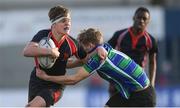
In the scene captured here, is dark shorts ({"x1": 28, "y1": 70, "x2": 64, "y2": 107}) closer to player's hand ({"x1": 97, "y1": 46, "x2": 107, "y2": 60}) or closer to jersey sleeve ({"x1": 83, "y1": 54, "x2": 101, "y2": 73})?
jersey sleeve ({"x1": 83, "y1": 54, "x2": 101, "y2": 73})

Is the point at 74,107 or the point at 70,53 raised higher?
the point at 70,53

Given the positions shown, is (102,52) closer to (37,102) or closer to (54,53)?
(54,53)

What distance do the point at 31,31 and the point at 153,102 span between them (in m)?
15.2

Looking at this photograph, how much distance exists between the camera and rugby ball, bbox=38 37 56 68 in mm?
9531

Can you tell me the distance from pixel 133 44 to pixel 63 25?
2.53 meters

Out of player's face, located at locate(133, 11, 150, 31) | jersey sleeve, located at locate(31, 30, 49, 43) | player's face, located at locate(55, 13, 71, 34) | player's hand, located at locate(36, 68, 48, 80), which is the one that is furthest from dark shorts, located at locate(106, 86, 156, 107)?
player's face, located at locate(133, 11, 150, 31)

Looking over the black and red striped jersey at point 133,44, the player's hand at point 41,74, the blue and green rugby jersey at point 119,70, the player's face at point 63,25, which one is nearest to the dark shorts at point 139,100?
the blue and green rugby jersey at point 119,70

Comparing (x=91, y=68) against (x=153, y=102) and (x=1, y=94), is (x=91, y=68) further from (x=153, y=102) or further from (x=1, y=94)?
(x=1, y=94)

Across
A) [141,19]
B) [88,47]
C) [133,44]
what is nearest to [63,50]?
[88,47]

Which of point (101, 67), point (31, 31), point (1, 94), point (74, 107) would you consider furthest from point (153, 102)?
point (31, 31)

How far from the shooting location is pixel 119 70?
9570 mm

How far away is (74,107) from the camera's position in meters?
18.1

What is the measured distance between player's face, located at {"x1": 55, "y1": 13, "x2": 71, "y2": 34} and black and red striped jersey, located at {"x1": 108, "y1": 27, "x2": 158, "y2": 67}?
238cm

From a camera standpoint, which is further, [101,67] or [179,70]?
[179,70]
